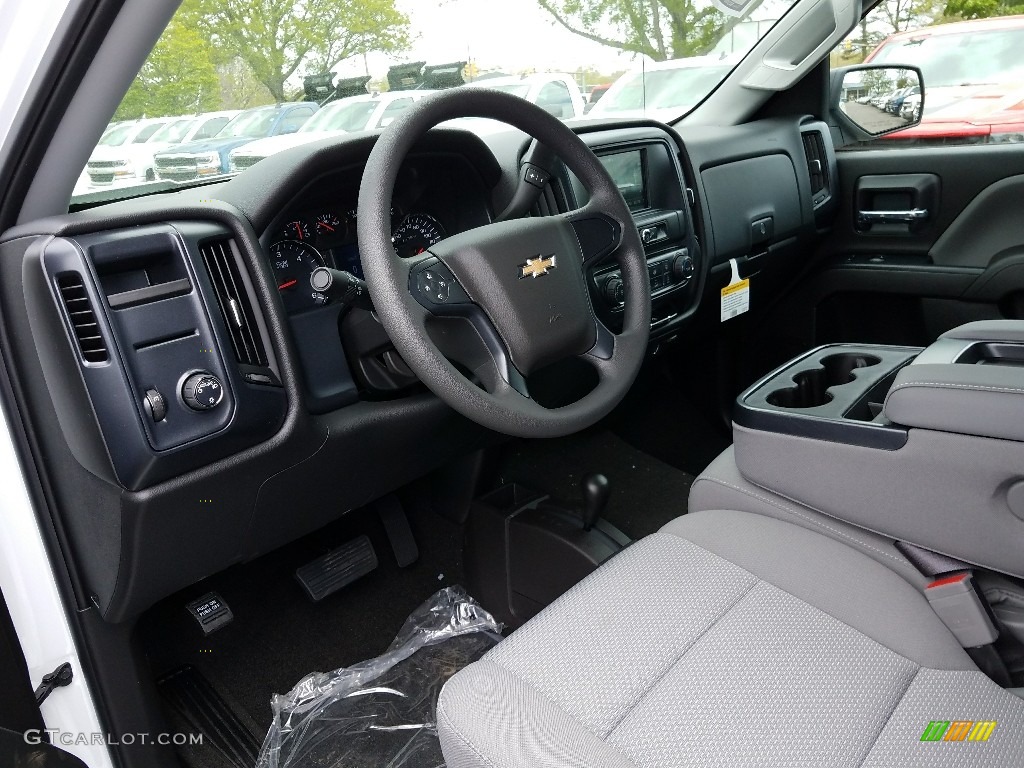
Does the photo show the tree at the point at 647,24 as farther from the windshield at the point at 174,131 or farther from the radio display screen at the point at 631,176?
the windshield at the point at 174,131

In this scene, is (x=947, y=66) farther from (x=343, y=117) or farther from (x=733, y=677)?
(x=733, y=677)

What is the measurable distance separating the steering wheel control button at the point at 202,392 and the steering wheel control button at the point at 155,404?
0.10ft

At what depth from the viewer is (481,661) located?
3.46 feet

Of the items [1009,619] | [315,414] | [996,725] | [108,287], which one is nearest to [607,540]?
[315,414]

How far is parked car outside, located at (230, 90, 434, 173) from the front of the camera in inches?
58.9

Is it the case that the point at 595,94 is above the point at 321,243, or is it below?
above

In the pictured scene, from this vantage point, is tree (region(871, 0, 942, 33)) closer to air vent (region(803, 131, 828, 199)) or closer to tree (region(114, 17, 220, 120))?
air vent (region(803, 131, 828, 199))

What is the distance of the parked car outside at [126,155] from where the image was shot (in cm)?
124

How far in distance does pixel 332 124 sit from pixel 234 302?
451 mm

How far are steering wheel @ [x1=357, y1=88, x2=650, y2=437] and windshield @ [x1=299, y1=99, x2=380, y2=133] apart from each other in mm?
345

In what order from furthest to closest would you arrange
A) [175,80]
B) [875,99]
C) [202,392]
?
[875,99]
[175,80]
[202,392]

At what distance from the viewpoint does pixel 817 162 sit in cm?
251

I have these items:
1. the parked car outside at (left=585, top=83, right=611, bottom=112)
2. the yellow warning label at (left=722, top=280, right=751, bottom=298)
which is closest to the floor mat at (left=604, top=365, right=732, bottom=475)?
the yellow warning label at (left=722, top=280, right=751, bottom=298)

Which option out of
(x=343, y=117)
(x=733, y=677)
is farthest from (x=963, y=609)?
(x=343, y=117)
